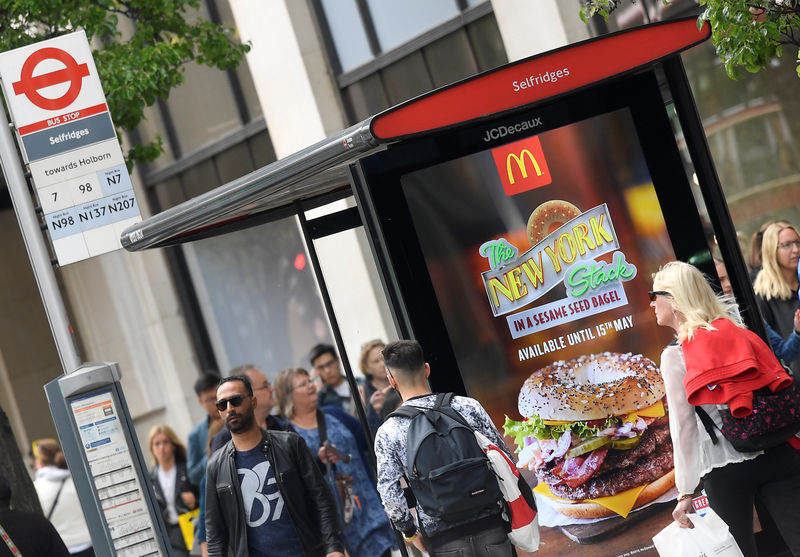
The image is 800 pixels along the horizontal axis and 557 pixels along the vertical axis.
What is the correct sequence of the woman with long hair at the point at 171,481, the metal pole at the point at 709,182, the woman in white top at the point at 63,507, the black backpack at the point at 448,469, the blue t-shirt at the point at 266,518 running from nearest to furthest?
the black backpack at the point at 448,469 < the metal pole at the point at 709,182 < the blue t-shirt at the point at 266,518 < the woman with long hair at the point at 171,481 < the woman in white top at the point at 63,507

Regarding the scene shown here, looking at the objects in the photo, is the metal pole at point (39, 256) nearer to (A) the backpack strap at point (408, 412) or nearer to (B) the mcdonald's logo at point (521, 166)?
(A) the backpack strap at point (408, 412)

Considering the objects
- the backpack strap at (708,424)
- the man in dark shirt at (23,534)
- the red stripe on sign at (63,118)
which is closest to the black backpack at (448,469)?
the backpack strap at (708,424)

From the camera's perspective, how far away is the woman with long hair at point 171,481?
9859 mm

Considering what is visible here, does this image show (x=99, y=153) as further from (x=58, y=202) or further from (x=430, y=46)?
(x=430, y=46)

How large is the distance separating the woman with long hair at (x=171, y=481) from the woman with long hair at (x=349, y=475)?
2106 millimetres

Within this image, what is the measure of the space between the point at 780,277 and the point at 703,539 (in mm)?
2861

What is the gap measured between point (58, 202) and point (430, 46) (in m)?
5.96

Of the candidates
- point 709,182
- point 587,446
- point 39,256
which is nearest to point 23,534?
point 39,256

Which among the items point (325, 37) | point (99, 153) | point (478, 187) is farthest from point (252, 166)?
point (478, 187)

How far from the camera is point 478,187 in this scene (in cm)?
591

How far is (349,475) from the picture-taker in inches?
315

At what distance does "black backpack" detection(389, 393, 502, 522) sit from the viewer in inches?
188

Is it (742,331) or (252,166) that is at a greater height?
(252,166)

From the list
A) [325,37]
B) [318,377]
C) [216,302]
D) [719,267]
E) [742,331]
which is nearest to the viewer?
[742,331]
